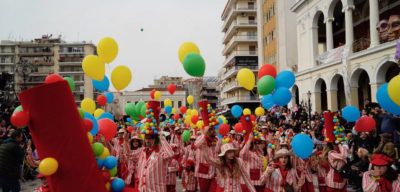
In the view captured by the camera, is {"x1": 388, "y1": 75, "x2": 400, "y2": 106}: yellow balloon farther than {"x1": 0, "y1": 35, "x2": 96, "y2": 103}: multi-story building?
No

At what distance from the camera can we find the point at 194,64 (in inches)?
278

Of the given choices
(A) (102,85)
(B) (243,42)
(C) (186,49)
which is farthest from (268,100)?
(B) (243,42)

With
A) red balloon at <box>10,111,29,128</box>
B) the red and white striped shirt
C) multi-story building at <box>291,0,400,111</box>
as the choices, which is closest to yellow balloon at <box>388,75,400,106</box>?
the red and white striped shirt

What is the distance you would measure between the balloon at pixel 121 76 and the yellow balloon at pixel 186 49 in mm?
1420

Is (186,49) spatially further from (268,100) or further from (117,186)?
(117,186)

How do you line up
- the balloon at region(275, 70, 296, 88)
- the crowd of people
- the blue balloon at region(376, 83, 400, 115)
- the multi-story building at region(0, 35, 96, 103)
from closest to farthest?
the crowd of people
the blue balloon at region(376, 83, 400, 115)
the balloon at region(275, 70, 296, 88)
the multi-story building at region(0, 35, 96, 103)

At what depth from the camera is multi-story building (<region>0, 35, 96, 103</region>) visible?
283 ft

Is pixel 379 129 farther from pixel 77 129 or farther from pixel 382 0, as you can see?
pixel 382 0

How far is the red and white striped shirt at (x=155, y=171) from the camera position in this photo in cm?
595

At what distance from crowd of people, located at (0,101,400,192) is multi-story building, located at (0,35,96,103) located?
260 feet

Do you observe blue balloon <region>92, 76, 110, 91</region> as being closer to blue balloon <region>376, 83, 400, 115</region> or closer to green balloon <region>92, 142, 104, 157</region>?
green balloon <region>92, 142, 104, 157</region>

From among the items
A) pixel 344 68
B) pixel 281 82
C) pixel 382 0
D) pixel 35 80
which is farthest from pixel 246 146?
pixel 35 80

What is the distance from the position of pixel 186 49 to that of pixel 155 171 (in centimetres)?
252

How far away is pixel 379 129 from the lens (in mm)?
10727
